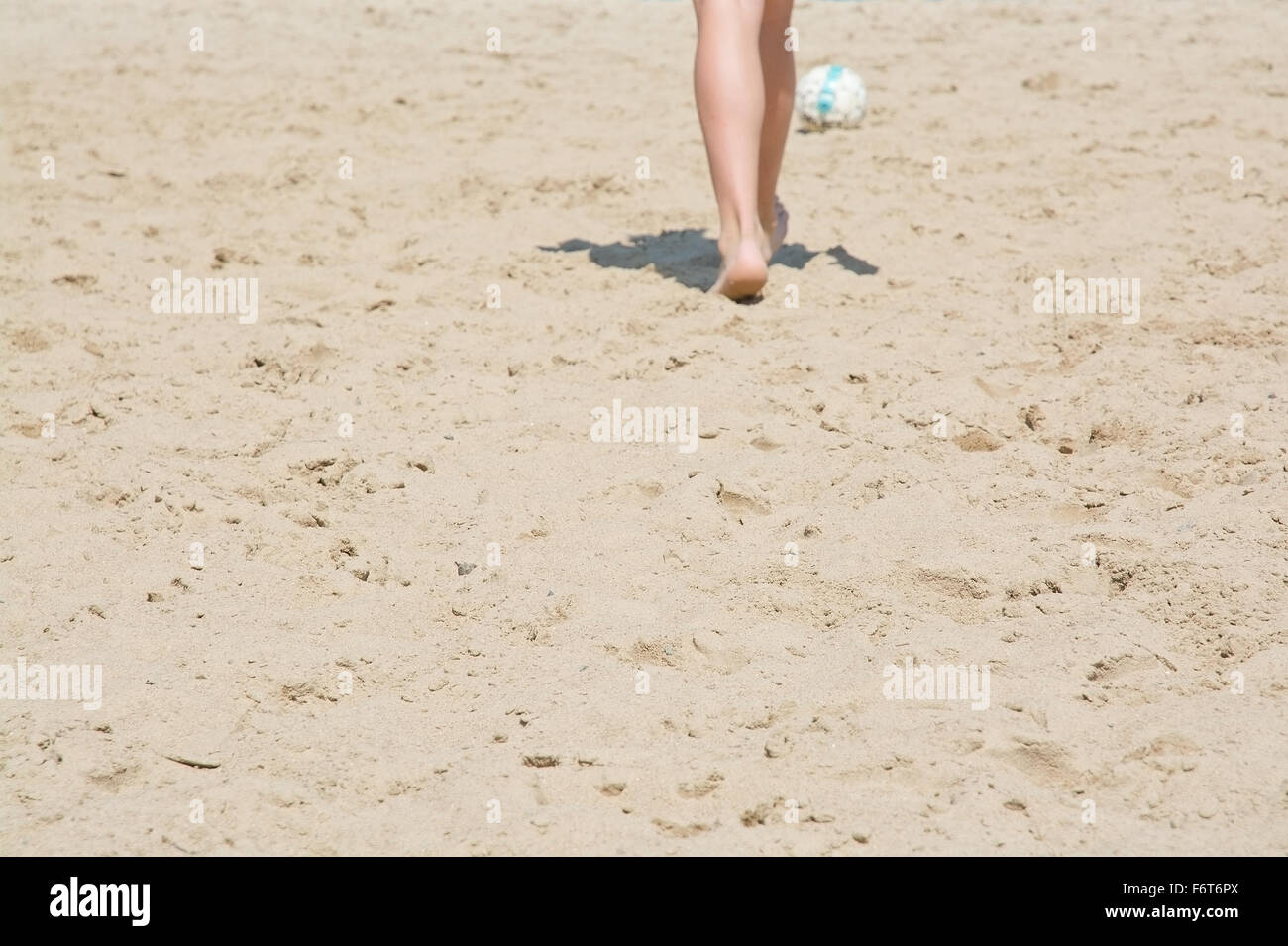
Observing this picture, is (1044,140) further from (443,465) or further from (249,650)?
(249,650)

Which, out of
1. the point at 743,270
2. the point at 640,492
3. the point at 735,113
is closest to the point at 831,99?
the point at 735,113

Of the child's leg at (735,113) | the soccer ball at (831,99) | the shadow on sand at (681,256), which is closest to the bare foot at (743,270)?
the child's leg at (735,113)

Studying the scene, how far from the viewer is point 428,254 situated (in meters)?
3.93

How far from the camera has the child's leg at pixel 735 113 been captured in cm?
338

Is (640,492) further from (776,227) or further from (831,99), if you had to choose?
(831,99)

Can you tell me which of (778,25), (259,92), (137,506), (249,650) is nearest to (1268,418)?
(778,25)

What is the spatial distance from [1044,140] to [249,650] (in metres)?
3.67

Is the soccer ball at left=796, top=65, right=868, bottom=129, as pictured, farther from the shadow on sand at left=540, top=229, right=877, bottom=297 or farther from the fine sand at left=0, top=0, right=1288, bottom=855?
the shadow on sand at left=540, top=229, right=877, bottom=297

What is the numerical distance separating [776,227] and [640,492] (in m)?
1.46

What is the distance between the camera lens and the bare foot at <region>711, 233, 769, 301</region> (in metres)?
3.38

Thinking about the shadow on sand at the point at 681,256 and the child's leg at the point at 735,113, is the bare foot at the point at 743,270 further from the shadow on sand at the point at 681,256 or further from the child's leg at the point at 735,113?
the shadow on sand at the point at 681,256

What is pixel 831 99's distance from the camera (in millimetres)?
5074

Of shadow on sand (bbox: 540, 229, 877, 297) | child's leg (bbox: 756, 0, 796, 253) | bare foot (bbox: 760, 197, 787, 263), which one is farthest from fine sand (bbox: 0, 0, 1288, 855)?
child's leg (bbox: 756, 0, 796, 253)

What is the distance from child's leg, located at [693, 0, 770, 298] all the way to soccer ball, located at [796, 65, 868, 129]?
1.71m
